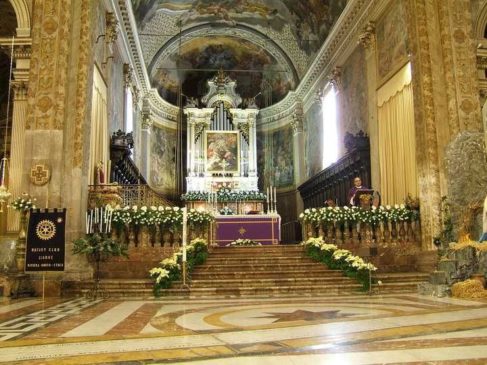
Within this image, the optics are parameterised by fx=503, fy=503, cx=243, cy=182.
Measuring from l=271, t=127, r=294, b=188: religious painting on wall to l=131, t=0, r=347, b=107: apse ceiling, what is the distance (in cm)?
227

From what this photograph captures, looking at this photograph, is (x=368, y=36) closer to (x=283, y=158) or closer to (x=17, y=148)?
(x=17, y=148)

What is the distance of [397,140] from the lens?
15.6 m

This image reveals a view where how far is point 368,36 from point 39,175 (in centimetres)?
1214

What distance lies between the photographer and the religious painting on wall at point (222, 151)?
1118 inches

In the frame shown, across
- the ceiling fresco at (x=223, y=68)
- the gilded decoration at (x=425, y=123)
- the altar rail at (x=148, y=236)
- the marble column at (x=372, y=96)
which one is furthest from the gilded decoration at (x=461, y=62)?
the ceiling fresco at (x=223, y=68)

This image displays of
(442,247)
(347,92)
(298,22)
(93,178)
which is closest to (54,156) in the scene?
(93,178)

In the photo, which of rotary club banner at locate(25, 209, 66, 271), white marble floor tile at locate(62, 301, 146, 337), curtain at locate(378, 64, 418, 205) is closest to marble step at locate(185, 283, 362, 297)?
white marble floor tile at locate(62, 301, 146, 337)

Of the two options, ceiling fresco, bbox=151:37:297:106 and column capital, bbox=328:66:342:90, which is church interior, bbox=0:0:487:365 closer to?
column capital, bbox=328:66:342:90

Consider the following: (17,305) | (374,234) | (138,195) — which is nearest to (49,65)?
(138,195)

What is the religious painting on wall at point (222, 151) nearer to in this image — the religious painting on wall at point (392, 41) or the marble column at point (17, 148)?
the religious painting on wall at point (392, 41)

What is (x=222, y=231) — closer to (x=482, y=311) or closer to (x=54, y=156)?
(x=54, y=156)

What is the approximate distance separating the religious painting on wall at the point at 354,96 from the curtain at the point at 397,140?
67.9 inches

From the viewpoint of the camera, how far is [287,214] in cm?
2869

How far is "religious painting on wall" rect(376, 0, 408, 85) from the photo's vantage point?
49.8 feet
